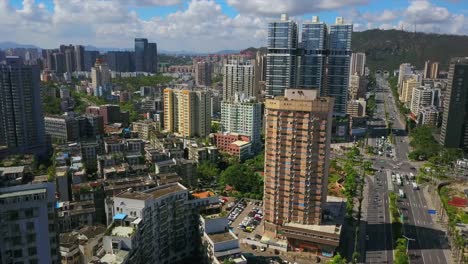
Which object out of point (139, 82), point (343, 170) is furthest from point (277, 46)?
point (139, 82)

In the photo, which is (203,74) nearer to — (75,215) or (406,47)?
(75,215)

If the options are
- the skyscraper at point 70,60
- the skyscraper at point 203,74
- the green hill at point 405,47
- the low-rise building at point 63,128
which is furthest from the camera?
the green hill at point 405,47

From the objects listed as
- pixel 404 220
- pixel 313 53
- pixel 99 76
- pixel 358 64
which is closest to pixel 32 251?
pixel 404 220

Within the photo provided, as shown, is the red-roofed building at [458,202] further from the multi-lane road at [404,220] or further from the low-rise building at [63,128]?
the low-rise building at [63,128]

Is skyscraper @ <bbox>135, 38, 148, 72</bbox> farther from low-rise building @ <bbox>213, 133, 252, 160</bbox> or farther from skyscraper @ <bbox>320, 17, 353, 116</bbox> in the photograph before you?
low-rise building @ <bbox>213, 133, 252, 160</bbox>

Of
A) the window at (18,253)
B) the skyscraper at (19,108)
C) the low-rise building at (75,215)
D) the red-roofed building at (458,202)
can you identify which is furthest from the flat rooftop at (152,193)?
the skyscraper at (19,108)

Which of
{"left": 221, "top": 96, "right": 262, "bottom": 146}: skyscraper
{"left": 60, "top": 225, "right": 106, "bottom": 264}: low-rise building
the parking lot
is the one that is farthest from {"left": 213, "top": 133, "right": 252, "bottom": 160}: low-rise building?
{"left": 60, "top": 225, "right": 106, "bottom": 264}: low-rise building

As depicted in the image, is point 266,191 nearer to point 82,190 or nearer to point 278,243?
point 278,243

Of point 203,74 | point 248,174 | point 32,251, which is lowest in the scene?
point 248,174
